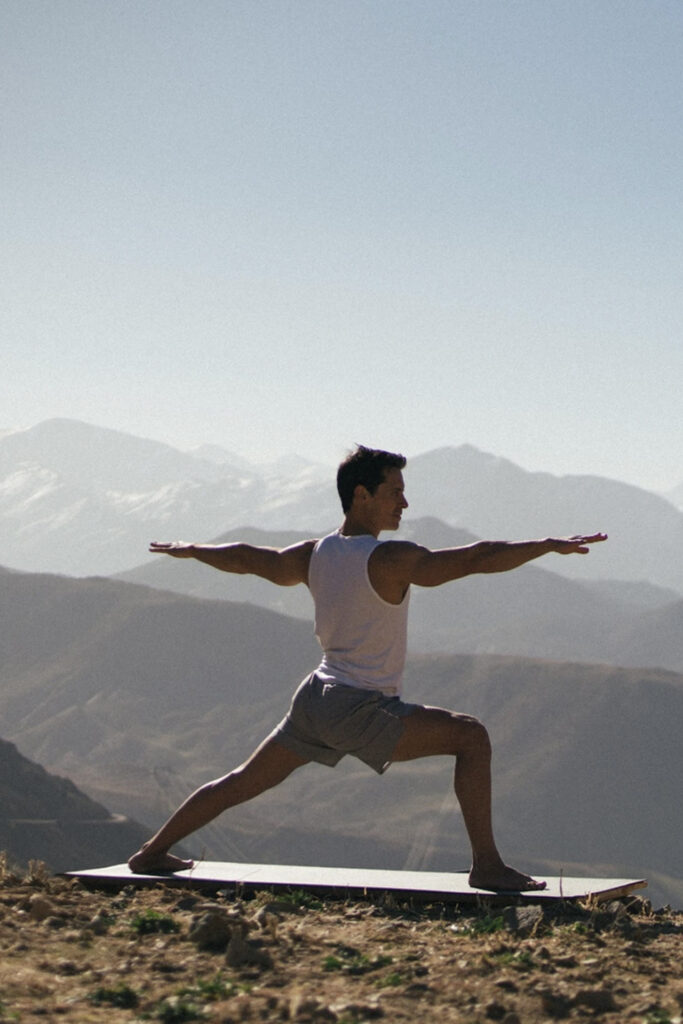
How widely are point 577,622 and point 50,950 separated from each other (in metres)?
158

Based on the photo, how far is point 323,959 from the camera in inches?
168

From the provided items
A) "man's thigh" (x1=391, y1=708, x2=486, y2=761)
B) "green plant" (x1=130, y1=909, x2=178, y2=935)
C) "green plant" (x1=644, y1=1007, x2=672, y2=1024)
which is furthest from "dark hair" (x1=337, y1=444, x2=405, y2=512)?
"green plant" (x1=644, y1=1007, x2=672, y2=1024)

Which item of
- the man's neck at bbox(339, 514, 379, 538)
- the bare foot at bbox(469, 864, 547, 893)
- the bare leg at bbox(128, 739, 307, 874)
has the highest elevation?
the man's neck at bbox(339, 514, 379, 538)

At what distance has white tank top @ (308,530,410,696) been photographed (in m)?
4.90

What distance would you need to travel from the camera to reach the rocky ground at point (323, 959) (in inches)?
145

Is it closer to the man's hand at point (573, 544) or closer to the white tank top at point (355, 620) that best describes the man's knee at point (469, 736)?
the white tank top at point (355, 620)

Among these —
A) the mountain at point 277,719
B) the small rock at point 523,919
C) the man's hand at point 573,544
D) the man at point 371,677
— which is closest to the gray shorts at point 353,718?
the man at point 371,677

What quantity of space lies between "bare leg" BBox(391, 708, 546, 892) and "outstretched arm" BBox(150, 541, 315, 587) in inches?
29.7

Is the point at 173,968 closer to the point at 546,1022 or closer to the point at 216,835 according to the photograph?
the point at 546,1022

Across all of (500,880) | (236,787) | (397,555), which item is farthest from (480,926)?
(397,555)

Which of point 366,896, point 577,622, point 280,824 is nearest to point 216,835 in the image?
point 280,824

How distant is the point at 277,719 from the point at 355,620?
8727 cm

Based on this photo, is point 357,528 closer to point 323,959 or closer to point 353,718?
point 353,718

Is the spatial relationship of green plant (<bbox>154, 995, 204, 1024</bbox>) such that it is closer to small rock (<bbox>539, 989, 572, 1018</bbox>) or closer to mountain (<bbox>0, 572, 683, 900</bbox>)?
small rock (<bbox>539, 989, 572, 1018</bbox>)
